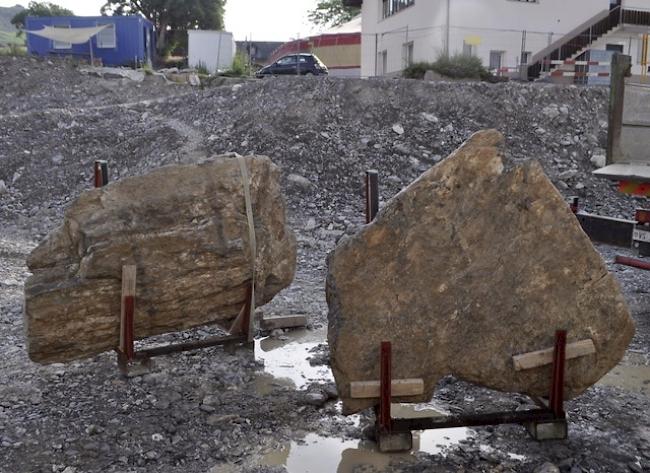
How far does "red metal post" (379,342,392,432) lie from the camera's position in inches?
146

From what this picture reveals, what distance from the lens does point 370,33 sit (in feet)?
93.6

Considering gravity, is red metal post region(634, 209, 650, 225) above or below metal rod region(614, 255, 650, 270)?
above

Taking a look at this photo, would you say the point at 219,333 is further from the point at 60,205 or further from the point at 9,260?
the point at 60,205

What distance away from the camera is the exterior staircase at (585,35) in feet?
75.4

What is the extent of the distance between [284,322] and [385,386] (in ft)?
8.16

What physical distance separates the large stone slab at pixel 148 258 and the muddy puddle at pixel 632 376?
2.71 metres

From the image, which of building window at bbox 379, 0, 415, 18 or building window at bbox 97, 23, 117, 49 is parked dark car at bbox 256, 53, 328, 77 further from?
building window at bbox 97, 23, 117, 49

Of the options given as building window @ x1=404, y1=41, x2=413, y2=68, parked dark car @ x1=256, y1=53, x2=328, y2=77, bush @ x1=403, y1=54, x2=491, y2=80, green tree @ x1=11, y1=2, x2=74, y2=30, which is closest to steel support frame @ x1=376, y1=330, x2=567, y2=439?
bush @ x1=403, y1=54, x2=491, y2=80

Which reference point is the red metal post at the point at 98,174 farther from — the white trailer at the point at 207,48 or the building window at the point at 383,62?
the white trailer at the point at 207,48

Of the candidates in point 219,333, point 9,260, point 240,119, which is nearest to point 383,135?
point 240,119

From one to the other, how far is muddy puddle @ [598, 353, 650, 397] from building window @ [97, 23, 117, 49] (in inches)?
1132

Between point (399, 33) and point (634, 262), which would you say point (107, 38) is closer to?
point (399, 33)

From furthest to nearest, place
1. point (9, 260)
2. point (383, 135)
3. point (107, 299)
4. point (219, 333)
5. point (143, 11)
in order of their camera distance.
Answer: point (143, 11) < point (383, 135) < point (9, 260) < point (219, 333) < point (107, 299)

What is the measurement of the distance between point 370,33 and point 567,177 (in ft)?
59.6
